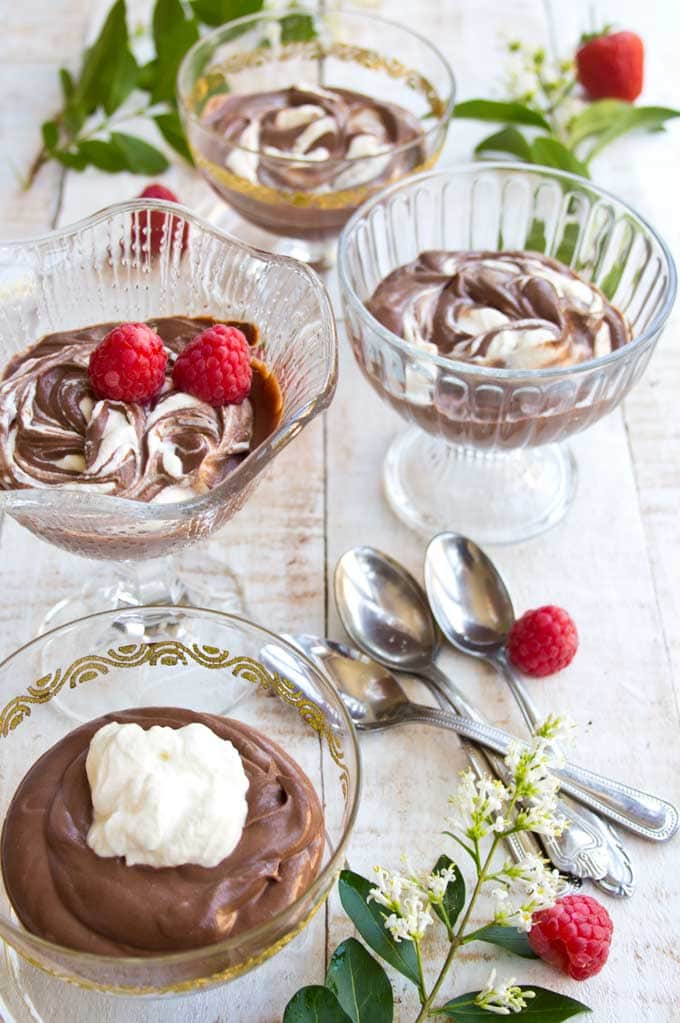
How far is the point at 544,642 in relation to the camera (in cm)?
191

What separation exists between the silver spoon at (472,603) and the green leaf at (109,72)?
150 centimetres

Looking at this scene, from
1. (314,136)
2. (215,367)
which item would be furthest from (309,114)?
(215,367)

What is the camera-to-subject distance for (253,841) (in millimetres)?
1457

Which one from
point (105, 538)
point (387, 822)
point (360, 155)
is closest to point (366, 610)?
point (387, 822)

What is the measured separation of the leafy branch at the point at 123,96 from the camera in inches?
111

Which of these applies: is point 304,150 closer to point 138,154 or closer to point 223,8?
point 138,154

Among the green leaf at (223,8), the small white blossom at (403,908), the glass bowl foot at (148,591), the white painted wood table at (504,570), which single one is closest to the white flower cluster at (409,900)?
the small white blossom at (403,908)

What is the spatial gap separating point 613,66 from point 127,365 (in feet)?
5.80

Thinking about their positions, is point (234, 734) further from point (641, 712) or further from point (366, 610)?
point (641, 712)

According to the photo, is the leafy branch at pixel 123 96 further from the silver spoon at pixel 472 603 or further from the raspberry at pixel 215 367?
the silver spoon at pixel 472 603

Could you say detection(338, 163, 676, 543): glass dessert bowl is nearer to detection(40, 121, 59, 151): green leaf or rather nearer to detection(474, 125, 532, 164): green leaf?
detection(474, 125, 532, 164): green leaf

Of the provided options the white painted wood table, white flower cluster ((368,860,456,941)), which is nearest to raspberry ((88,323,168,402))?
the white painted wood table

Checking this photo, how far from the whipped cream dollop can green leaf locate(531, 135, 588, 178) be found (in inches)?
67.9

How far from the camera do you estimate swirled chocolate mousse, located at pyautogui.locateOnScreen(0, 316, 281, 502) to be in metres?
1.75
